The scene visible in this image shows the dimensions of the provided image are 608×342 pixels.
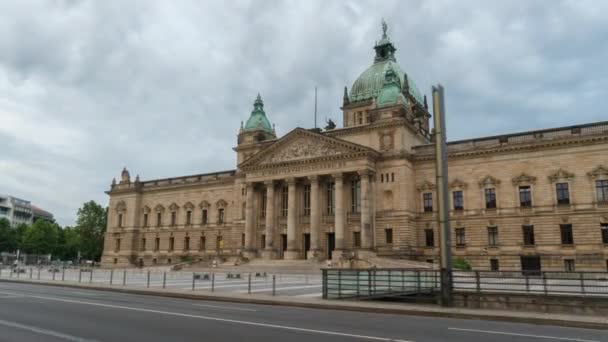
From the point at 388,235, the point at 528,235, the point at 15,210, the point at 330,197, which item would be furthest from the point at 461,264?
the point at 15,210

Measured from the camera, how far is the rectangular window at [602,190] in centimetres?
4441

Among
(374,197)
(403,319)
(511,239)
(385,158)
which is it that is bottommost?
(403,319)

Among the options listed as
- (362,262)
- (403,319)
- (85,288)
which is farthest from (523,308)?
(362,262)

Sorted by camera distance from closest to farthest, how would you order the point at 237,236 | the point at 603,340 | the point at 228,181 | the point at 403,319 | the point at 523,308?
1. the point at 603,340
2. the point at 403,319
3. the point at 523,308
4. the point at 237,236
5. the point at 228,181

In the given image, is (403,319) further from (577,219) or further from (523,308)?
(577,219)

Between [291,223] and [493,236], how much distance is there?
23.2 m

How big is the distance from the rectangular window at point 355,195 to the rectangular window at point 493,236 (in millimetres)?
14783

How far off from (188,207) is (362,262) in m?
36.4

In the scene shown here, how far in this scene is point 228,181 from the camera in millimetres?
70312

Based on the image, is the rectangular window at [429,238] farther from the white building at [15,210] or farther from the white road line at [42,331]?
the white building at [15,210]

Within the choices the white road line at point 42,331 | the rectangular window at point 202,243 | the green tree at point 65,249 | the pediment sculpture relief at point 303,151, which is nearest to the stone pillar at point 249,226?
the pediment sculpture relief at point 303,151

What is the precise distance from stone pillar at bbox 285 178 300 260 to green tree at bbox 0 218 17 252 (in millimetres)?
90874

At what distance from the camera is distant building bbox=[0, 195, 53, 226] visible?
146500 millimetres

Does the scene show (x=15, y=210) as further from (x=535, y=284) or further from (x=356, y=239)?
(x=535, y=284)
